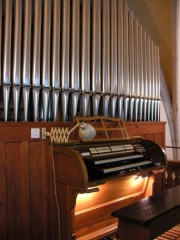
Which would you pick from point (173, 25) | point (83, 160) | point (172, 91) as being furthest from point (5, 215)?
point (173, 25)

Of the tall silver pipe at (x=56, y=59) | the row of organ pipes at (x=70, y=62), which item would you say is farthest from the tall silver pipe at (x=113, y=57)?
the tall silver pipe at (x=56, y=59)

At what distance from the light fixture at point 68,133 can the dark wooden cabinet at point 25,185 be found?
0.06m

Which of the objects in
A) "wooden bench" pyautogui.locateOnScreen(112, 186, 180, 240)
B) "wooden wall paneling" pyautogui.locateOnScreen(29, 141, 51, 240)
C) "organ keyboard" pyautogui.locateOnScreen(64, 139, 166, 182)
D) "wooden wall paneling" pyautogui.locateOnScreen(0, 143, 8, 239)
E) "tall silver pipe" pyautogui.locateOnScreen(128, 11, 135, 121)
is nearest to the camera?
"wooden bench" pyautogui.locateOnScreen(112, 186, 180, 240)

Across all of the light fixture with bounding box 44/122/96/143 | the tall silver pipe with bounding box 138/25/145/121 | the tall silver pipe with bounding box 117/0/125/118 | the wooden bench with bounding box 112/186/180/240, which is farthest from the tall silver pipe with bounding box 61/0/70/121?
the tall silver pipe with bounding box 138/25/145/121

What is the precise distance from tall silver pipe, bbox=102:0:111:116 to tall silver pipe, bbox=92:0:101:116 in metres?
0.09

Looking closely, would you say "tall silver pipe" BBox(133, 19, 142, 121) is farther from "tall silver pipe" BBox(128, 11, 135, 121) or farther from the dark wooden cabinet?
the dark wooden cabinet

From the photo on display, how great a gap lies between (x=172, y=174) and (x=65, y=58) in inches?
102

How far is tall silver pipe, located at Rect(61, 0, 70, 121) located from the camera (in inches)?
125

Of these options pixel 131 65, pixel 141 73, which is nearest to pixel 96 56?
pixel 131 65

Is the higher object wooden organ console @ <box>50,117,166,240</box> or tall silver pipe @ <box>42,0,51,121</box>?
tall silver pipe @ <box>42,0,51,121</box>

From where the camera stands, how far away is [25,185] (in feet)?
9.48

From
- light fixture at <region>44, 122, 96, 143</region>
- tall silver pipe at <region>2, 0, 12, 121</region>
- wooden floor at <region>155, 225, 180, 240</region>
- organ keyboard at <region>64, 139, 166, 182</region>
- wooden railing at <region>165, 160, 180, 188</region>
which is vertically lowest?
wooden floor at <region>155, 225, 180, 240</region>

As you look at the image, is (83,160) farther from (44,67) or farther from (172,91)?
(172,91)

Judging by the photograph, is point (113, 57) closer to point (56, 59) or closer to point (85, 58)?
point (85, 58)
